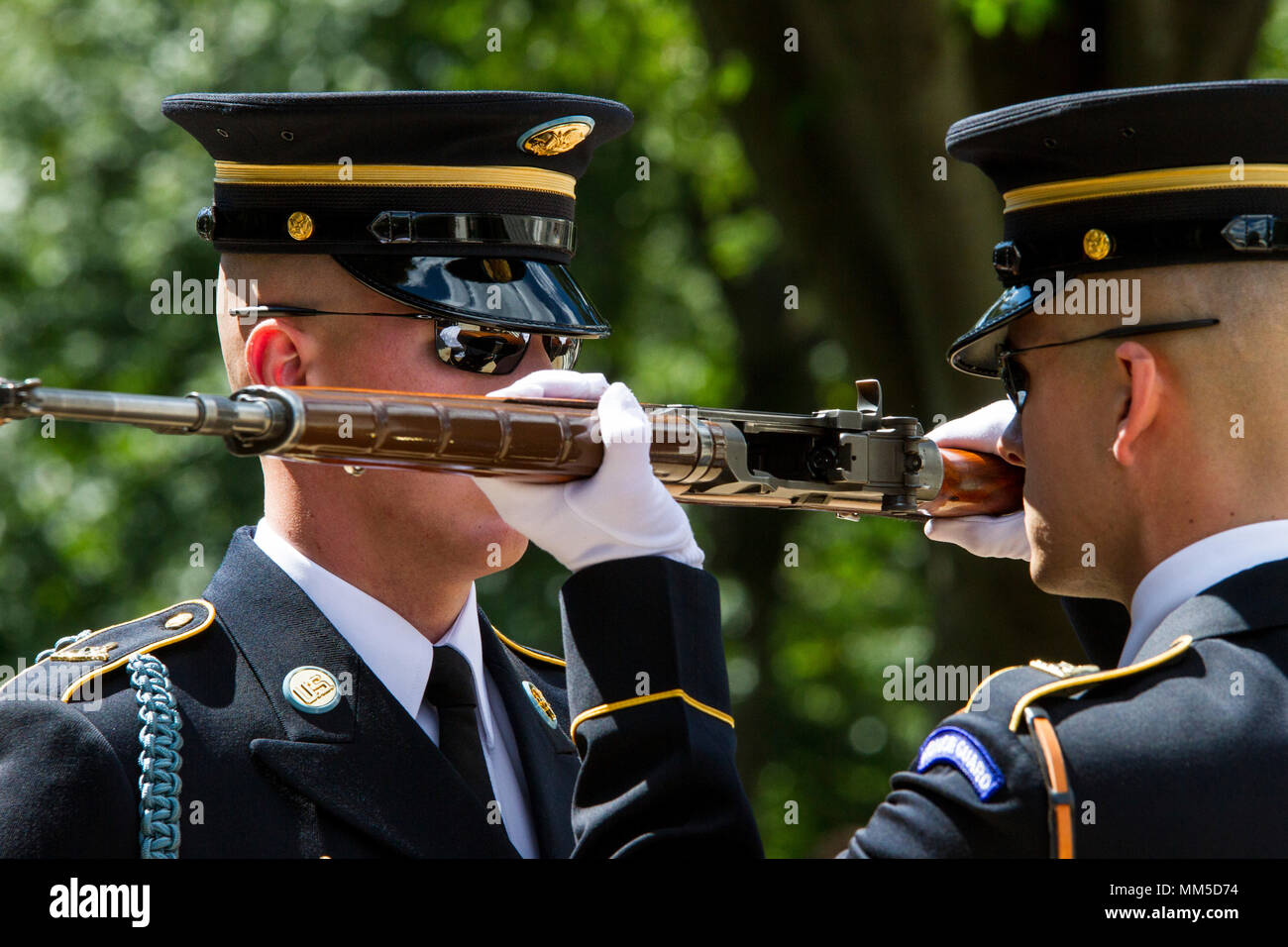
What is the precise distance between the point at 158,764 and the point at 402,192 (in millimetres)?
1413

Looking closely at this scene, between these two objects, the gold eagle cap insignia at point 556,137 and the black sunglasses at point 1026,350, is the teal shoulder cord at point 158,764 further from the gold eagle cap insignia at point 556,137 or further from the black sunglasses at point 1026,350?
the black sunglasses at point 1026,350

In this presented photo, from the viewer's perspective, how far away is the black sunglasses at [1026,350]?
331 cm

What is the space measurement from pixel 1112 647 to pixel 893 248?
3512 millimetres

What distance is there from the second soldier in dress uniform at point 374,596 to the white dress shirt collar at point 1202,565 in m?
0.92

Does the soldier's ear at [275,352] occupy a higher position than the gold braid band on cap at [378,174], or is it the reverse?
the gold braid band on cap at [378,174]

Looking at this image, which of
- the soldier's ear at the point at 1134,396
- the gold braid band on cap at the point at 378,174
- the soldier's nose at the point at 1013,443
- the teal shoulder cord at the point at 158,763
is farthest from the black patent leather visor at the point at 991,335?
the teal shoulder cord at the point at 158,763

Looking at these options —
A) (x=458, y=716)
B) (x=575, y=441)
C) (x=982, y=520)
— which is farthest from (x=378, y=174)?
Answer: (x=982, y=520)

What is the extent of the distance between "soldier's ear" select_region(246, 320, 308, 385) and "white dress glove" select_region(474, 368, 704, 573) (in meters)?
0.88

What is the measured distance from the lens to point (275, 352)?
382cm

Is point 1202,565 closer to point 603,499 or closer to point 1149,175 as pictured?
point 1149,175

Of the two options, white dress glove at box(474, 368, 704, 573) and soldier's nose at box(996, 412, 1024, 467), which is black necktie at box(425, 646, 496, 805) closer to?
white dress glove at box(474, 368, 704, 573)

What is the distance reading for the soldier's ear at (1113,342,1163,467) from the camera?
3334 mm

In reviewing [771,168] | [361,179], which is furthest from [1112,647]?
[771,168]

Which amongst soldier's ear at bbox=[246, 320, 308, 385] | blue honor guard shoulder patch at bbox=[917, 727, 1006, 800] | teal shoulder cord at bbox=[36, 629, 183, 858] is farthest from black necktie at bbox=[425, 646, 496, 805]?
blue honor guard shoulder patch at bbox=[917, 727, 1006, 800]
